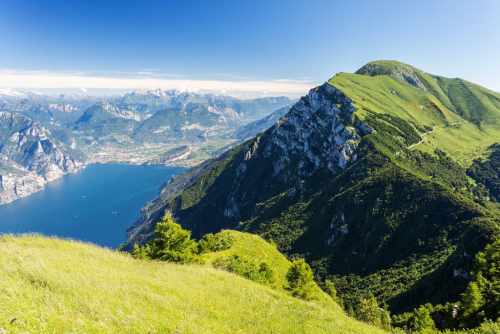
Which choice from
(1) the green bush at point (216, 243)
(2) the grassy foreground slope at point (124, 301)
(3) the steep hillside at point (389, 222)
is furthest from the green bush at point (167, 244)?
(3) the steep hillside at point (389, 222)

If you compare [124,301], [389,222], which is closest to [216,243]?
[124,301]

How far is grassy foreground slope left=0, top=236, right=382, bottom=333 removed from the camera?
8.40 m

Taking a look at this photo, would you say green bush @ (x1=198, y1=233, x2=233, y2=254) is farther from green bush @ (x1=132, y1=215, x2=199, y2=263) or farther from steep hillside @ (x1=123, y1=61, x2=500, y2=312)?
steep hillside @ (x1=123, y1=61, x2=500, y2=312)

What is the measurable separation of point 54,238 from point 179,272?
13.0 m

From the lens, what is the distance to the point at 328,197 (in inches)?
6939

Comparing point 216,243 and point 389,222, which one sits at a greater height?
point 216,243

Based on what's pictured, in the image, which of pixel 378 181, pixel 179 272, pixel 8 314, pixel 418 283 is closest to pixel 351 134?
pixel 378 181

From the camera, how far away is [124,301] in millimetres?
11258

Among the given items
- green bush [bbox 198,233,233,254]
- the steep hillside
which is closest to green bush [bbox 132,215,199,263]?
green bush [bbox 198,233,233,254]

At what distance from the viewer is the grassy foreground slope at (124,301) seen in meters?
8.40

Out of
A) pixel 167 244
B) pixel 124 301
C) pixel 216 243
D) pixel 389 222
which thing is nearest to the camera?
pixel 124 301

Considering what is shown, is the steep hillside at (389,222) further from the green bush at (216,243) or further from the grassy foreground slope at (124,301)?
the grassy foreground slope at (124,301)

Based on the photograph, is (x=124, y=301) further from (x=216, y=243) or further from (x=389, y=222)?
(x=389, y=222)

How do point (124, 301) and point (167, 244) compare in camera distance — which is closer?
point (124, 301)
